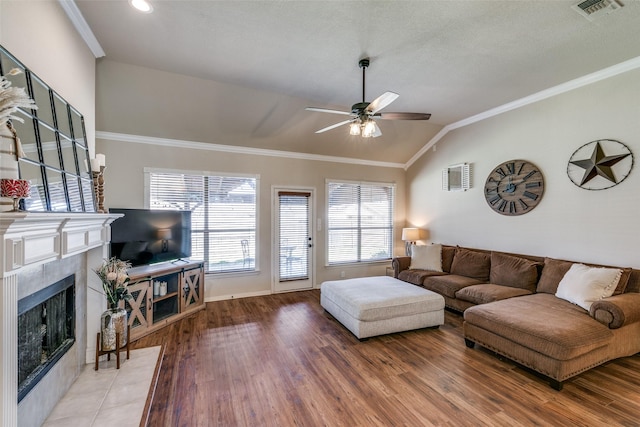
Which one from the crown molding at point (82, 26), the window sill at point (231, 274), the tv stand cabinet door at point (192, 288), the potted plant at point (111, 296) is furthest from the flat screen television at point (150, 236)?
the crown molding at point (82, 26)

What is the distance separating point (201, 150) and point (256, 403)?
3.83 metres

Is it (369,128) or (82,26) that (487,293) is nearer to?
(369,128)

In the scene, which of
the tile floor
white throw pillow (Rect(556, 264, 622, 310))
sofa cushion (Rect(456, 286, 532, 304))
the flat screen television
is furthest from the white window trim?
the tile floor

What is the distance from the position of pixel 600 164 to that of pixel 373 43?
311cm

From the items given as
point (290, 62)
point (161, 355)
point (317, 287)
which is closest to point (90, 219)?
point (161, 355)

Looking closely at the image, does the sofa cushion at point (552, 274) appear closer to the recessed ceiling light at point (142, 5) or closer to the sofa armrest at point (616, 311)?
the sofa armrest at point (616, 311)

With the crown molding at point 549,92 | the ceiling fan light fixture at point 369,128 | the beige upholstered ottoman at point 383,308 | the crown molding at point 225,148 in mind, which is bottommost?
the beige upholstered ottoman at point 383,308

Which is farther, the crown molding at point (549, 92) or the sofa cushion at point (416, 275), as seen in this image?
the sofa cushion at point (416, 275)

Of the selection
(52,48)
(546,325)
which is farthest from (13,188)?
(546,325)

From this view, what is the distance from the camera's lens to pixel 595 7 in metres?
2.28

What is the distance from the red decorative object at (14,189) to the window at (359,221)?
15.0 feet

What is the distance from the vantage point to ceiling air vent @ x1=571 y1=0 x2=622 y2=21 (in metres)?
2.22

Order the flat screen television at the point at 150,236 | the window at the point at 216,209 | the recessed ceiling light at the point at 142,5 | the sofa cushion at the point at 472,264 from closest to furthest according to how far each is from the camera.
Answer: the recessed ceiling light at the point at 142,5 → the flat screen television at the point at 150,236 → the sofa cushion at the point at 472,264 → the window at the point at 216,209

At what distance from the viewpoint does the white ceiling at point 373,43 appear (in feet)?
7.57
